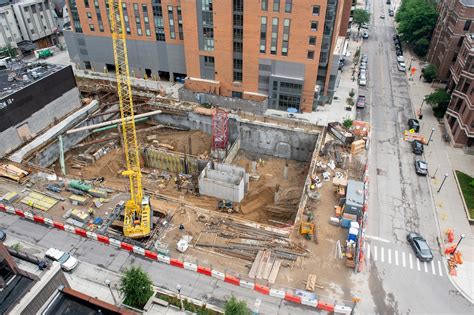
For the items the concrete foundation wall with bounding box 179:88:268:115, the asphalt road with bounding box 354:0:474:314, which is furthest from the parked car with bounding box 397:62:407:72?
the concrete foundation wall with bounding box 179:88:268:115

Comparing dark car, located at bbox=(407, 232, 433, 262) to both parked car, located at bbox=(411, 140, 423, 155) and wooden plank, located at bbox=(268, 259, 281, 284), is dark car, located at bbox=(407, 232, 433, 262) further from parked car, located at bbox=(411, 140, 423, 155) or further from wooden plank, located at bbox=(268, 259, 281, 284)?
parked car, located at bbox=(411, 140, 423, 155)

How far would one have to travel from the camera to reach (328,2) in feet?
188

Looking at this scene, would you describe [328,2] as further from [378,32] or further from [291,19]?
[378,32]

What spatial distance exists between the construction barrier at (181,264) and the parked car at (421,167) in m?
30.0

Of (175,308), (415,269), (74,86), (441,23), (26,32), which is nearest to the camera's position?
(175,308)

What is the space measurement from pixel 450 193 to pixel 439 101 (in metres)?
23.2

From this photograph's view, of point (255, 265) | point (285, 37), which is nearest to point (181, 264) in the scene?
point (255, 265)

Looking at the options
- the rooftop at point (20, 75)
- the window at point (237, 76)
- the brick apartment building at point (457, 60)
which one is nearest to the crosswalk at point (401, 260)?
the brick apartment building at point (457, 60)

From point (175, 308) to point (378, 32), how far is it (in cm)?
11373

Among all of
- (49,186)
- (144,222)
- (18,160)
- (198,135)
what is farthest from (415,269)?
(18,160)

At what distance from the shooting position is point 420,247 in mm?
40125

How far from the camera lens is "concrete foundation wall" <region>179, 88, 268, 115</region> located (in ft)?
217

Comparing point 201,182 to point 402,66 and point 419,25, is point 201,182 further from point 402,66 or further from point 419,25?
point 419,25

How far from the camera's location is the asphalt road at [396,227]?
35.1 metres
